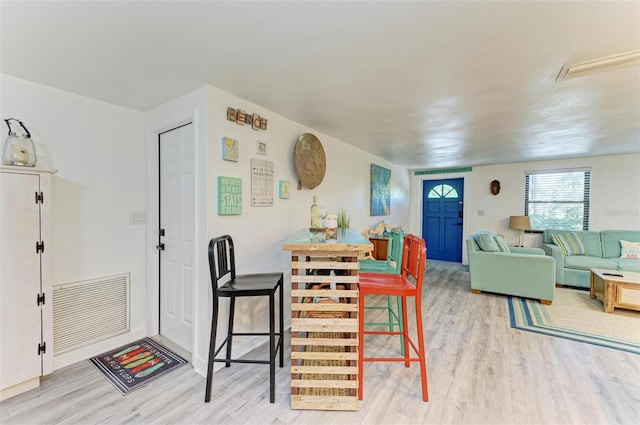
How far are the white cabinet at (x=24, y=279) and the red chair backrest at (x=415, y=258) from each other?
2.55 meters

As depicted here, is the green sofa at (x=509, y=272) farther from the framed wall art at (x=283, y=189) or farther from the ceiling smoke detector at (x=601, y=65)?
the framed wall art at (x=283, y=189)

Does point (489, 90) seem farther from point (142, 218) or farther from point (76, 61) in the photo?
point (142, 218)

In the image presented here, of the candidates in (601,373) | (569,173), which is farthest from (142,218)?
(569,173)

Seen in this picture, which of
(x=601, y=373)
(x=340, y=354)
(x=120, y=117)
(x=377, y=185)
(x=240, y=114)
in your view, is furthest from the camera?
(x=377, y=185)

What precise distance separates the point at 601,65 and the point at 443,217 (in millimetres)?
4959

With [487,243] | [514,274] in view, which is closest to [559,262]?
[514,274]

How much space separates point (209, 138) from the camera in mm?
2020

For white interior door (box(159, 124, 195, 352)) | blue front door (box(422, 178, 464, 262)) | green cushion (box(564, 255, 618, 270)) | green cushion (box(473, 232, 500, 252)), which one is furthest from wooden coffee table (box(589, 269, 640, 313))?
white interior door (box(159, 124, 195, 352))

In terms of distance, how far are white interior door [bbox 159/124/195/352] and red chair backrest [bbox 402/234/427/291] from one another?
1.72 metres

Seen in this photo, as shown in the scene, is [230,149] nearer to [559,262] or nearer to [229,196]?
[229,196]

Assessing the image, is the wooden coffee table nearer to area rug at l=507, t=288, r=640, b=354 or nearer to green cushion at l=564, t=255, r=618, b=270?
area rug at l=507, t=288, r=640, b=354

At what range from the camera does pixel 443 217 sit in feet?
20.8

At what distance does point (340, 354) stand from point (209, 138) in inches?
69.9

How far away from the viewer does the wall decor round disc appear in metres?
2.82
